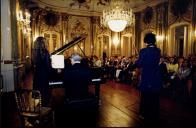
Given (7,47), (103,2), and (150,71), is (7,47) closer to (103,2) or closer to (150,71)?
(150,71)

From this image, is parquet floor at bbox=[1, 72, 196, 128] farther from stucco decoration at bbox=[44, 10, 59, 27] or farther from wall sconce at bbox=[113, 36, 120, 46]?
wall sconce at bbox=[113, 36, 120, 46]

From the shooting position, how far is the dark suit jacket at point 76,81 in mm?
3428

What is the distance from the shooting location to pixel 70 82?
11.3ft

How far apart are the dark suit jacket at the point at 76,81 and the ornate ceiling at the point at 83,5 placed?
8.10m

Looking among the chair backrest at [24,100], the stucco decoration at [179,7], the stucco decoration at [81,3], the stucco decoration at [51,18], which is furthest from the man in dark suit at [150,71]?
the stucco decoration at [51,18]

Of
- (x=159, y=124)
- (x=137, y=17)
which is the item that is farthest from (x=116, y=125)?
(x=137, y=17)

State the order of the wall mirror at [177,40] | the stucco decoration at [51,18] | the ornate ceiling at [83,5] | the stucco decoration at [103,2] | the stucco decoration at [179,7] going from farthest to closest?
the stucco decoration at [51,18] < the stucco decoration at [103,2] < the ornate ceiling at [83,5] < the wall mirror at [177,40] < the stucco decoration at [179,7]

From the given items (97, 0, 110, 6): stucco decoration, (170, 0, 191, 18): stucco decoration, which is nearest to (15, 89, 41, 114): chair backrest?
(170, 0, 191, 18): stucco decoration

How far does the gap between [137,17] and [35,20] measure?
233 inches

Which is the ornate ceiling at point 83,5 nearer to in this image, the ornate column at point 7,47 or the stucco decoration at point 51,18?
the stucco decoration at point 51,18

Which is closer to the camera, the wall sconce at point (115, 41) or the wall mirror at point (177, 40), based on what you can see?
the wall mirror at point (177, 40)

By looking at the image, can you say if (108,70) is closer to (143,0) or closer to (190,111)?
(143,0)

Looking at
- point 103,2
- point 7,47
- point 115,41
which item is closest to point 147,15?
point 103,2

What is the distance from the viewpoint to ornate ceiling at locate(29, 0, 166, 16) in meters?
11.1
